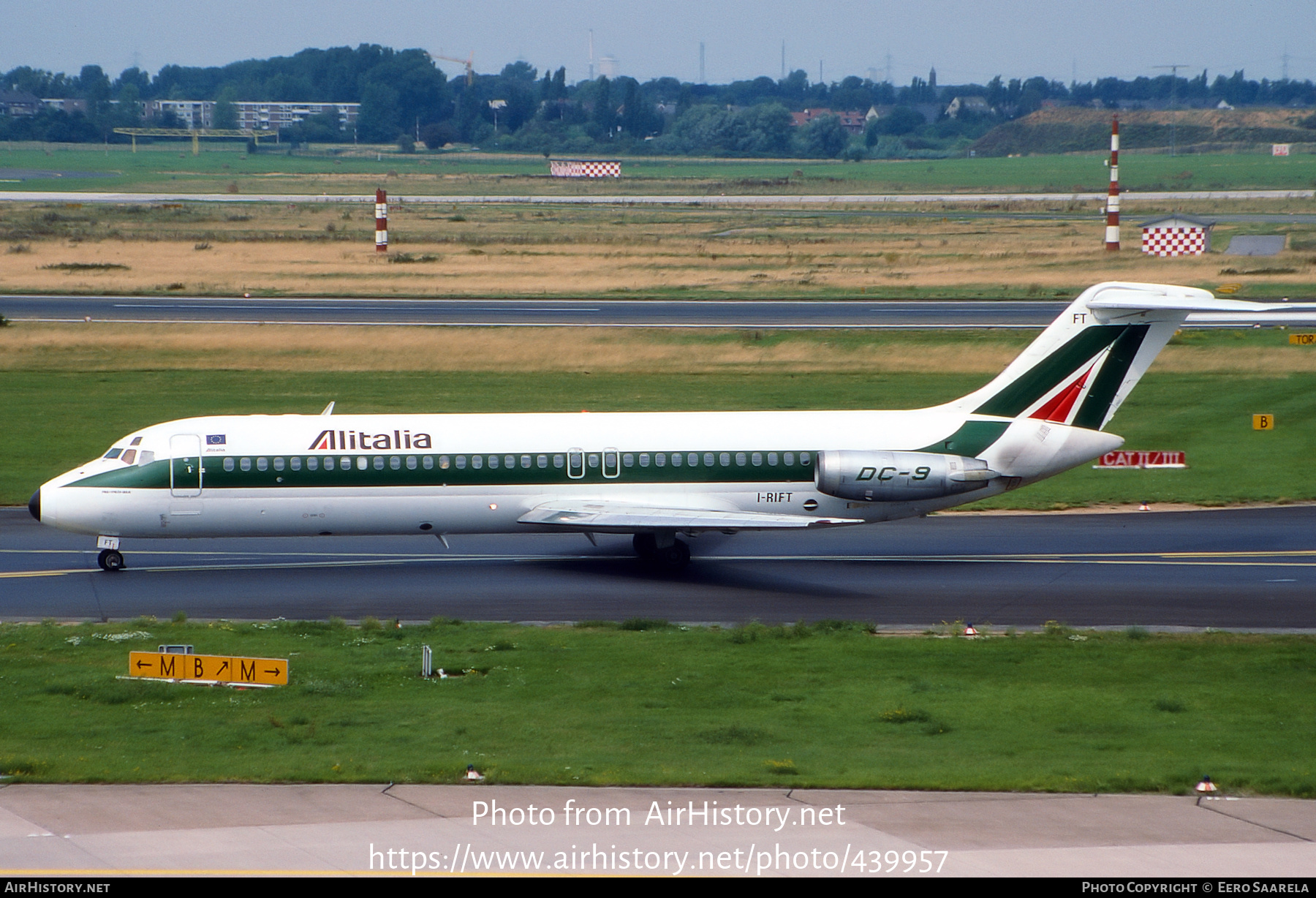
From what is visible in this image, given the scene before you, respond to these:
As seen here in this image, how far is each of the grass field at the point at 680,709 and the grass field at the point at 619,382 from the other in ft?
49.1

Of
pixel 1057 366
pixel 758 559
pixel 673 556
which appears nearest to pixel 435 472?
pixel 673 556

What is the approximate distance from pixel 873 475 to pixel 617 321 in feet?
127

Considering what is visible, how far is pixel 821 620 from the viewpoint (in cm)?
2614

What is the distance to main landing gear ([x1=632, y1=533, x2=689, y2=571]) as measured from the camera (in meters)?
31.2

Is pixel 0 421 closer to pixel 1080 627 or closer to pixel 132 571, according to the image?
pixel 132 571

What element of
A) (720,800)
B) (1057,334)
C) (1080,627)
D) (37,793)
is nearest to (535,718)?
(720,800)

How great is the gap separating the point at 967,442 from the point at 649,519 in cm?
739

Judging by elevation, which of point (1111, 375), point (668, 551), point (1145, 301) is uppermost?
point (1145, 301)

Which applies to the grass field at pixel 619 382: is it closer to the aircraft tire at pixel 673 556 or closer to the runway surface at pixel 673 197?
the aircraft tire at pixel 673 556

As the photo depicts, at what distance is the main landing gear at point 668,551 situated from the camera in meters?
31.2

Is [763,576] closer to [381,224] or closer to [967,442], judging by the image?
[967,442]

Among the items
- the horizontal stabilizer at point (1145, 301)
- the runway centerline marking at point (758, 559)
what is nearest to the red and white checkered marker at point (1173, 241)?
the horizontal stabilizer at point (1145, 301)

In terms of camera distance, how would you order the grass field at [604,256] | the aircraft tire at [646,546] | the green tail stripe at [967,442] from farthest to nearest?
the grass field at [604,256] → the aircraft tire at [646,546] → the green tail stripe at [967,442]

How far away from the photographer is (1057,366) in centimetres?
3155
